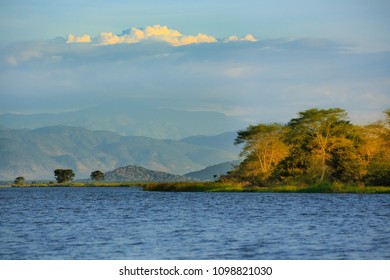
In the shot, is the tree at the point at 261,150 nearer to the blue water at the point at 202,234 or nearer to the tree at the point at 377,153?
the tree at the point at 377,153

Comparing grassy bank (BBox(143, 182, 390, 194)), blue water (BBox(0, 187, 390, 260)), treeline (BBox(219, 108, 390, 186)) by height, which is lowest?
blue water (BBox(0, 187, 390, 260))

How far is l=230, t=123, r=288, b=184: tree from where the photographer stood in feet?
463

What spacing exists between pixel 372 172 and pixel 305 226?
5514cm

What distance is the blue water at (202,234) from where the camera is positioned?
45.3 m

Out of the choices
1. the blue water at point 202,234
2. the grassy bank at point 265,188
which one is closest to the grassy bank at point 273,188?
the grassy bank at point 265,188

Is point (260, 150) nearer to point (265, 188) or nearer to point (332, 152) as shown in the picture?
point (265, 188)

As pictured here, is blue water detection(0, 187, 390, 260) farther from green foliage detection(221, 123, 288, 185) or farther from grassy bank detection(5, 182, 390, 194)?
green foliage detection(221, 123, 288, 185)

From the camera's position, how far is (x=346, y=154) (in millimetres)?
121125

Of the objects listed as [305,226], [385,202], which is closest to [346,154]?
[385,202]

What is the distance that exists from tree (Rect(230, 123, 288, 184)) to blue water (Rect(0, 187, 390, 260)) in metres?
57.0

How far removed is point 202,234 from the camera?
183 ft

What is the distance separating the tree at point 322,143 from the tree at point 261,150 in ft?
42.8

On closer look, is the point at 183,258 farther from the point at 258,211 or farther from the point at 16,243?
the point at 258,211

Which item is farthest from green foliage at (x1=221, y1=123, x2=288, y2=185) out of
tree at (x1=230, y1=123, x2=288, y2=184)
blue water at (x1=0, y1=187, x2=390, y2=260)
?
blue water at (x1=0, y1=187, x2=390, y2=260)
